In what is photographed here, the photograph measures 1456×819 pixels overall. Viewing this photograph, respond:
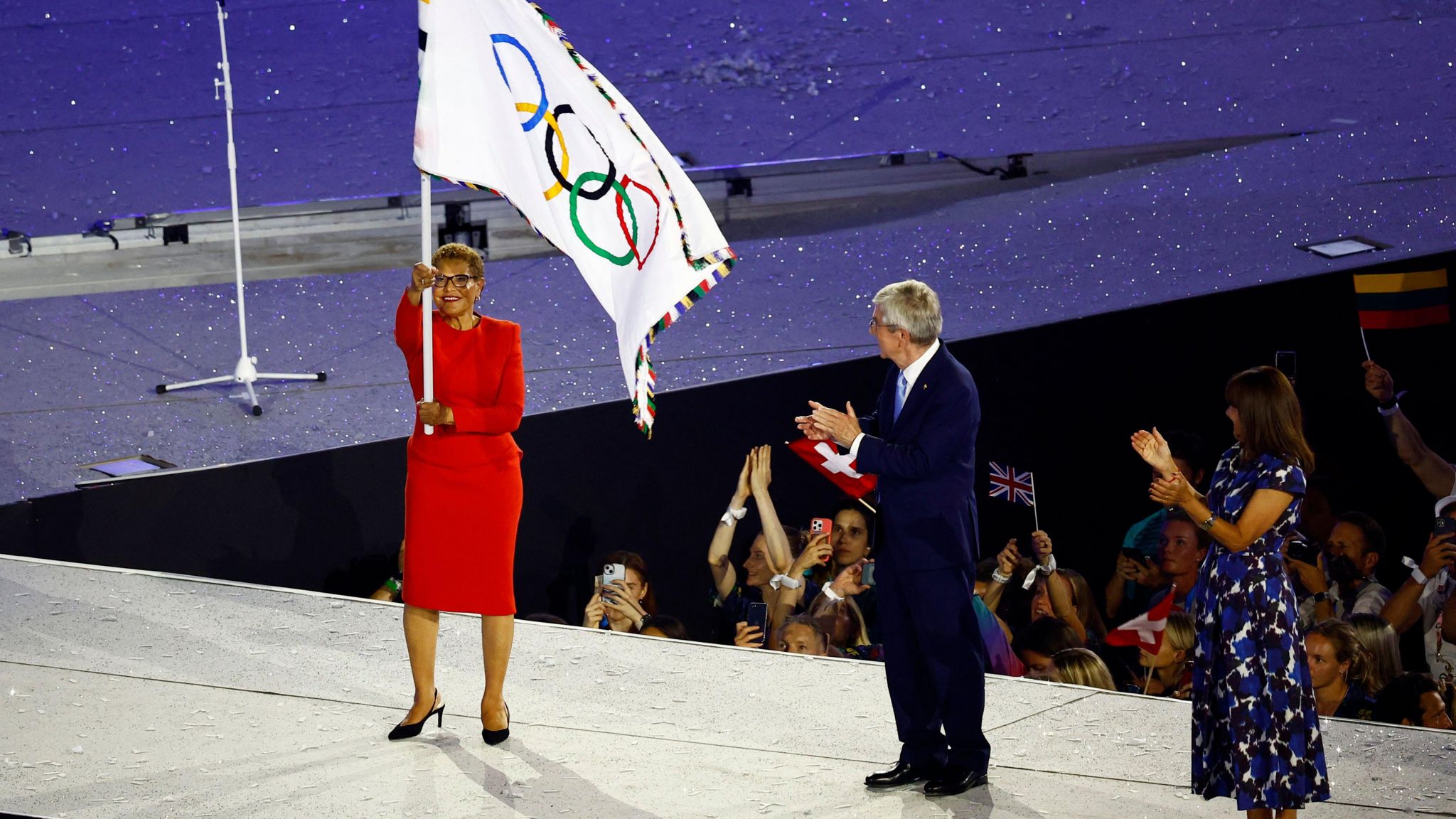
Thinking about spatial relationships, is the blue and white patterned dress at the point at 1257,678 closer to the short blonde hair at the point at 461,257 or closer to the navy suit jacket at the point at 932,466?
the navy suit jacket at the point at 932,466

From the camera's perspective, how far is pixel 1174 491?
3.01m

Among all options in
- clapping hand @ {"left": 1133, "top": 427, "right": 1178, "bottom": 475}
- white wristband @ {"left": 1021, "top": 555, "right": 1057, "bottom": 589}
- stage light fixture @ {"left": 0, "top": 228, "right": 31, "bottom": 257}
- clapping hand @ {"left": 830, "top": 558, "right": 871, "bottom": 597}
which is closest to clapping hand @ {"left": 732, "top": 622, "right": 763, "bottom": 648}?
clapping hand @ {"left": 830, "top": 558, "right": 871, "bottom": 597}

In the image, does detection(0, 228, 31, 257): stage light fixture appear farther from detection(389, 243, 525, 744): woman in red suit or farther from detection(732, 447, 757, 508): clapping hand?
detection(389, 243, 525, 744): woman in red suit

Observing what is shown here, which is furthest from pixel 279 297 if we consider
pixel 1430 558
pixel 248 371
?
pixel 1430 558

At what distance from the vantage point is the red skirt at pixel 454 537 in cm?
348

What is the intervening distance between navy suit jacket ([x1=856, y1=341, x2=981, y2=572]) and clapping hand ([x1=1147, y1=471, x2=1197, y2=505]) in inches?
15.9

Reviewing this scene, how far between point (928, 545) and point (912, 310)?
1.64 ft

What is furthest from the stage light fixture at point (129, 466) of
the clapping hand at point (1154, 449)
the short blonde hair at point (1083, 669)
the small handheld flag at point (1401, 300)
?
the small handheld flag at point (1401, 300)

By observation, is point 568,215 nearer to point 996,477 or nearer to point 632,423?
point 632,423

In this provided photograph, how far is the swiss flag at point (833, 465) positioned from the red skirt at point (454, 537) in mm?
1296

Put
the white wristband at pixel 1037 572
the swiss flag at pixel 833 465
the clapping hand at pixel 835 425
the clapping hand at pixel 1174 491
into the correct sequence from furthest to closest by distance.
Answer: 1. the white wristband at pixel 1037 572
2. the swiss flag at pixel 833 465
3. the clapping hand at pixel 835 425
4. the clapping hand at pixel 1174 491

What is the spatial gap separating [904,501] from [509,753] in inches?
41.7

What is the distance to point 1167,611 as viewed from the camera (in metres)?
4.38

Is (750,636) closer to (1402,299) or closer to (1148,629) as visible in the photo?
(1148,629)
